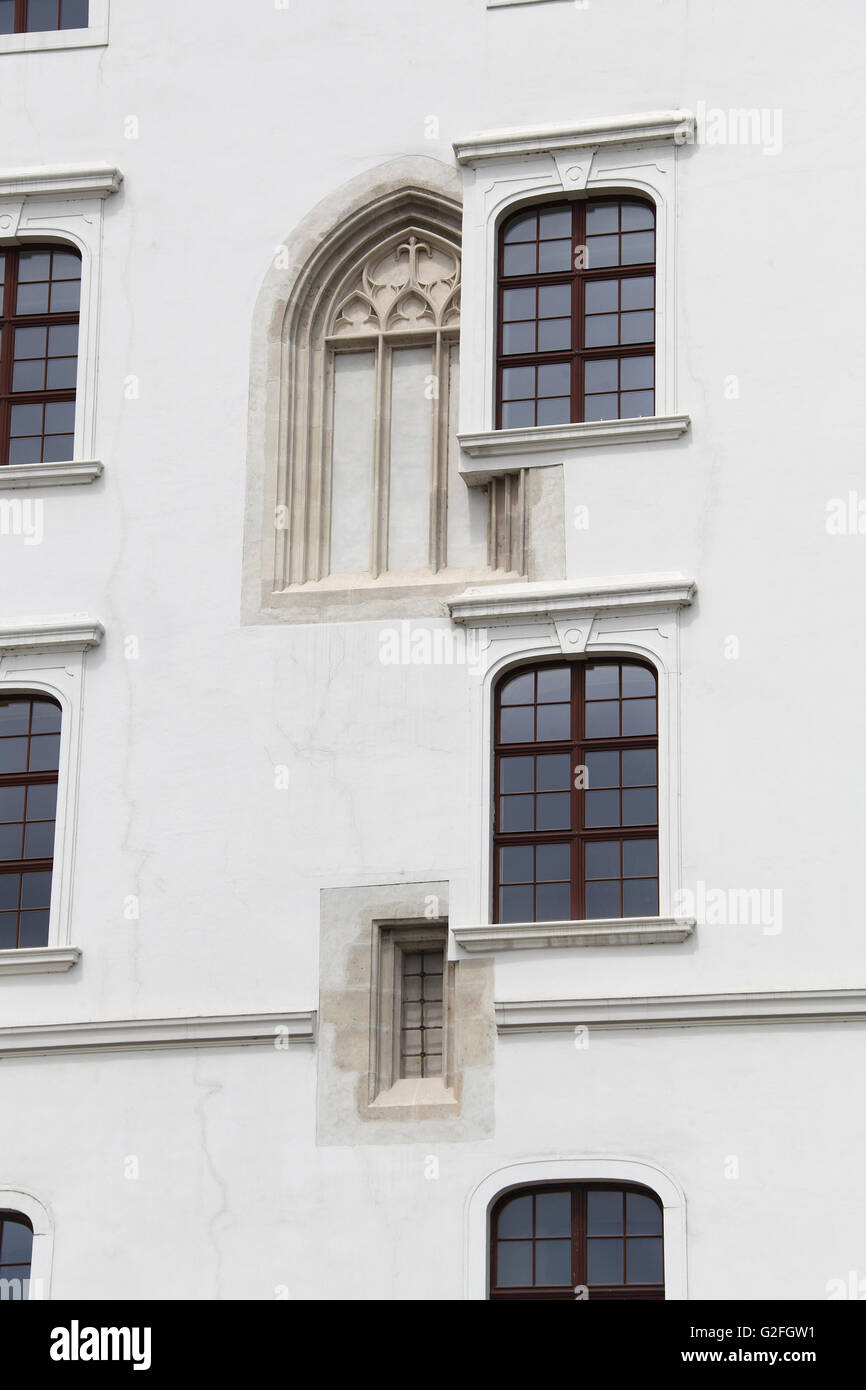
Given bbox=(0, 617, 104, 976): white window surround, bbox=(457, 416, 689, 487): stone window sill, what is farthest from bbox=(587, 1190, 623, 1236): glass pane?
bbox=(457, 416, 689, 487): stone window sill

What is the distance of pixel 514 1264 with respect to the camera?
20641mm

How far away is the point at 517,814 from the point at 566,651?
1.21 meters

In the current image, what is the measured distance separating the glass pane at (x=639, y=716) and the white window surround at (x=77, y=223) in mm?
4622

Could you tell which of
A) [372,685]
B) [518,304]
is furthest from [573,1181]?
[518,304]

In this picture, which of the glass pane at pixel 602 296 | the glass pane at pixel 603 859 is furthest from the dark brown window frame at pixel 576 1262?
the glass pane at pixel 602 296

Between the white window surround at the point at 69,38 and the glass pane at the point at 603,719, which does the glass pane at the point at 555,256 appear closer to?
the glass pane at the point at 603,719

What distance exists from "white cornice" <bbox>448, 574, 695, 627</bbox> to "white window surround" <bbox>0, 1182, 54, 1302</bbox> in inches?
199

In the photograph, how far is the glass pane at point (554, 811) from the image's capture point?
21594mm

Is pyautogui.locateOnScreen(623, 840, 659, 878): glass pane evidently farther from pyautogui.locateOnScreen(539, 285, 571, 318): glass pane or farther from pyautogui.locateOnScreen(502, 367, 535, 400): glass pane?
pyautogui.locateOnScreen(539, 285, 571, 318): glass pane

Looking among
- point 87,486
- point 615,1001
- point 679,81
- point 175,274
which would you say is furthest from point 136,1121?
point 679,81

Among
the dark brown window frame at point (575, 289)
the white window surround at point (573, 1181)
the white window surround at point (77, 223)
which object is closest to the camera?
the white window surround at point (573, 1181)

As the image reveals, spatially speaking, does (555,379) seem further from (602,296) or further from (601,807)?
(601,807)
